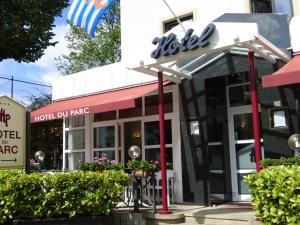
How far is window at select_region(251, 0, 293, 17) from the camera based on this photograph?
10336mm

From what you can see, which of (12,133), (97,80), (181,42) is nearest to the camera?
(12,133)

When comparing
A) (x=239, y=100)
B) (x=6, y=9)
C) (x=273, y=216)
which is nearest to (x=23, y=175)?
(x=273, y=216)

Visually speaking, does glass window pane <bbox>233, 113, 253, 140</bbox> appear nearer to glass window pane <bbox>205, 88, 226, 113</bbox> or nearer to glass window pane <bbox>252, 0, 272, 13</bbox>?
glass window pane <bbox>205, 88, 226, 113</bbox>

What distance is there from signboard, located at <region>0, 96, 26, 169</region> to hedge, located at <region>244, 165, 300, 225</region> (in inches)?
177

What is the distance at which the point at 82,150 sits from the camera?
14.4 metres

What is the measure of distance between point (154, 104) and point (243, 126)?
265 centimetres

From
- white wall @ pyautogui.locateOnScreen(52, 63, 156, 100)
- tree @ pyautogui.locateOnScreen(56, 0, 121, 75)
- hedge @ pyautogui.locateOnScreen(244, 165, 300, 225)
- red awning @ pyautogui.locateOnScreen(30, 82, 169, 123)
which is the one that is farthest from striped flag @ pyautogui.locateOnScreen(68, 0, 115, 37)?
tree @ pyautogui.locateOnScreen(56, 0, 121, 75)

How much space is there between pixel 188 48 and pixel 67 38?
26.1m

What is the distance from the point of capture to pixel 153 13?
12977mm

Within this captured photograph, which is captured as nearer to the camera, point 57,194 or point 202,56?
point 57,194

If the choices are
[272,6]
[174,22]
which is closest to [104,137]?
[174,22]

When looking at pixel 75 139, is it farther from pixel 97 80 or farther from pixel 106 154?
pixel 97 80

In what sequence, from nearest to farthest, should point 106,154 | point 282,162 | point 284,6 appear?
point 282,162 < point 284,6 < point 106,154

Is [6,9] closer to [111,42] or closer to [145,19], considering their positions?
[145,19]
